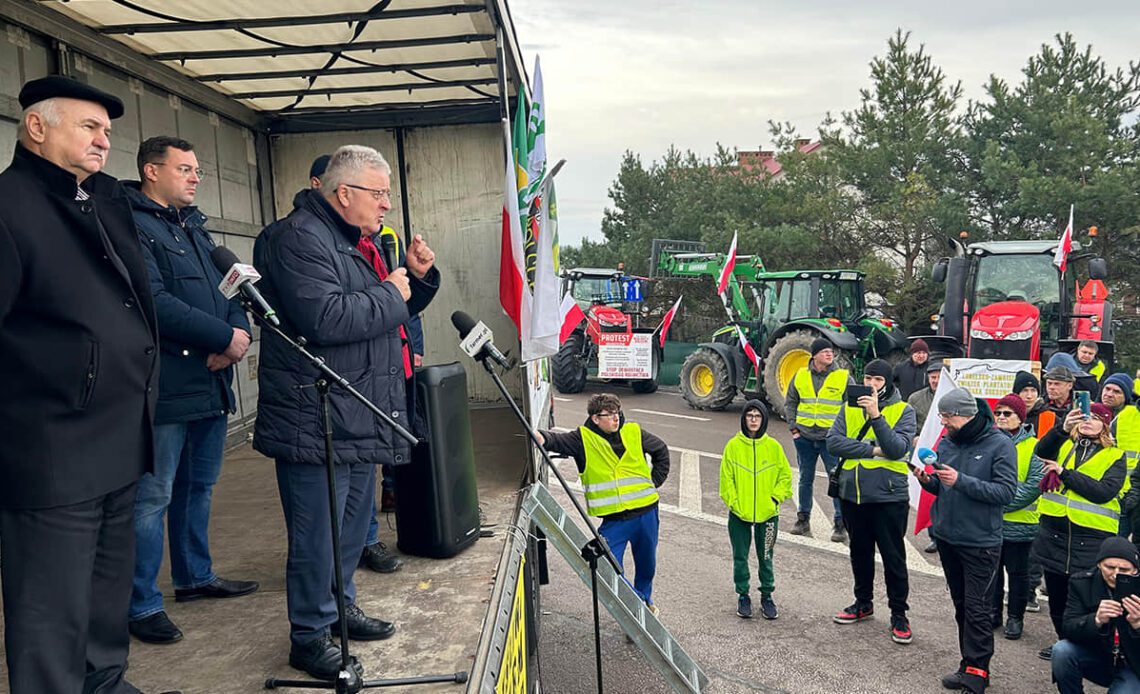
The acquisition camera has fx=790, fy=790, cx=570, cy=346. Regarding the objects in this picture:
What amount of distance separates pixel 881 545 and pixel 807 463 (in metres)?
1.81

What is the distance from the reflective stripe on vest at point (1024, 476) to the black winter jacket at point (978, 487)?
19.1 inches

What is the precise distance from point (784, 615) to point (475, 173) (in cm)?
385

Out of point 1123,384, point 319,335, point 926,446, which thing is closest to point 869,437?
point 926,446

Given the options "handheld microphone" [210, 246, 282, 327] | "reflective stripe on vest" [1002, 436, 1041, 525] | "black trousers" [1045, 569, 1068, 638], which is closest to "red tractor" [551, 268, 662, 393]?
"reflective stripe on vest" [1002, 436, 1041, 525]

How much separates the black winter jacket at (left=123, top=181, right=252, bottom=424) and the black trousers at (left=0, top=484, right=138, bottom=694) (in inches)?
35.2

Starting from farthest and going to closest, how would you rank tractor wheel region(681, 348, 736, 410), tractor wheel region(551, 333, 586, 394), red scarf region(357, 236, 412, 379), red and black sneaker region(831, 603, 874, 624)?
tractor wheel region(551, 333, 586, 394)
tractor wheel region(681, 348, 736, 410)
red and black sneaker region(831, 603, 874, 624)
red scarf region(357, 236, 412, 379)

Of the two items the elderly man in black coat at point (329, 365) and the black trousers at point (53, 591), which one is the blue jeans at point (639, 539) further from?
the black trousers at point (53, 591)

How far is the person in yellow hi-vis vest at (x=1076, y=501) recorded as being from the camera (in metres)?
4.34

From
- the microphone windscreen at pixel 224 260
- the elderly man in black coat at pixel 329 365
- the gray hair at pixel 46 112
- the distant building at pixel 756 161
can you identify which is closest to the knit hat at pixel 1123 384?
the elderly man in black coat at pixel 329 365

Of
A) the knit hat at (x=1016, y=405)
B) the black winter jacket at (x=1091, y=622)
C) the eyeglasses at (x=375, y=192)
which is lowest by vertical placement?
the black winter jacket at (x=1091, y=622)

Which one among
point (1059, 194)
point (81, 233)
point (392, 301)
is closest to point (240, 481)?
point (392, 301)

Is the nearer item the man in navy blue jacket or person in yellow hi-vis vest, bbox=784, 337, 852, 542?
the man in navy blue jacket

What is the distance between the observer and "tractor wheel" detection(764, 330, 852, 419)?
448 inches

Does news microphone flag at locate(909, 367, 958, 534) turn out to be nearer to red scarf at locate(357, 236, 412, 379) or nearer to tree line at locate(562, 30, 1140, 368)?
red scarf at locate(357, 236, 412, 379)
